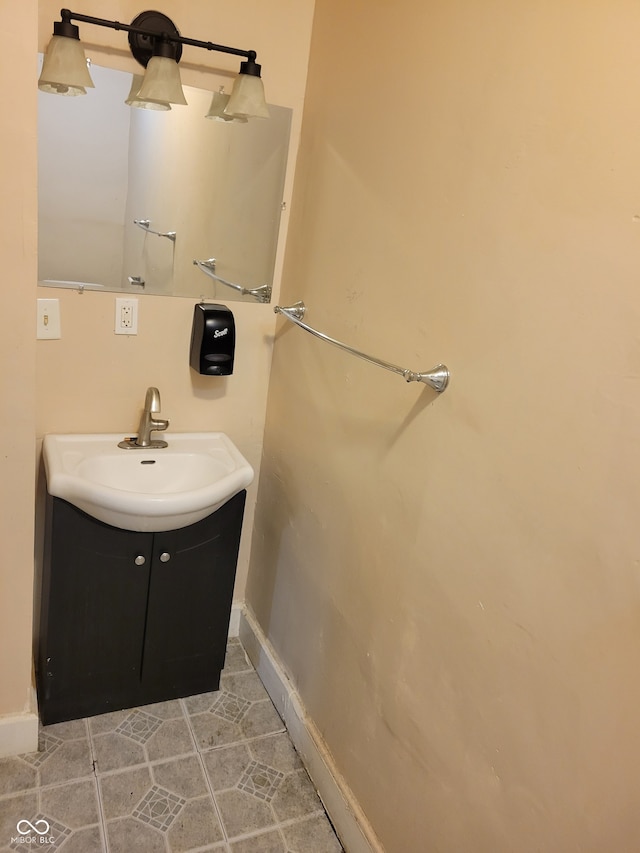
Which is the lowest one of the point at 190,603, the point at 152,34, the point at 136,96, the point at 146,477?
the point at 190,603

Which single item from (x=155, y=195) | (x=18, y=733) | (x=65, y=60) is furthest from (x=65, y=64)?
(x=18, y=733)

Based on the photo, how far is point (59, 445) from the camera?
172cm

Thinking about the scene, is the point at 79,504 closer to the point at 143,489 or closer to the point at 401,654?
the point at 143,489

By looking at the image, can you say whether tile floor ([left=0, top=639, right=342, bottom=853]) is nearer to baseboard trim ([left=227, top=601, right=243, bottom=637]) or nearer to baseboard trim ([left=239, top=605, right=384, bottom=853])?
baseboard trim ([left=239, top=605, right=384, bottom=853])

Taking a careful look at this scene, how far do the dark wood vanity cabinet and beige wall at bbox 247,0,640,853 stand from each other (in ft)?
0.98

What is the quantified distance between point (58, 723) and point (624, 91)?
1.98 metres

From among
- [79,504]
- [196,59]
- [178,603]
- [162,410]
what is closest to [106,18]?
[196,59]

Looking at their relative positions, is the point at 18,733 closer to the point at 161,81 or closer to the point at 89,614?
the point at 89,614

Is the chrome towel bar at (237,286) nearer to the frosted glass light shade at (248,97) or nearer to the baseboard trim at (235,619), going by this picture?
the frosted glass light shade at (248,97)

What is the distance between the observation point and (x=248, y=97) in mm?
1595

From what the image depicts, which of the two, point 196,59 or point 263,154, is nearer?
point 196,59

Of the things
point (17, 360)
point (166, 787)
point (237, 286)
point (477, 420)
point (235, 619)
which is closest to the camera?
point (477, 420)

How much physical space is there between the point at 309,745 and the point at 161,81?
1753 mm

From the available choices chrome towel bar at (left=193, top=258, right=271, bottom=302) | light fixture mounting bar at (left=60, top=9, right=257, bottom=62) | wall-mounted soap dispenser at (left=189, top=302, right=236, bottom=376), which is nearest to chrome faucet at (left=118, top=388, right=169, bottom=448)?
wall-mounted soap dispenser at (left=189, top=302, right=236, bottom=376)
